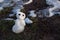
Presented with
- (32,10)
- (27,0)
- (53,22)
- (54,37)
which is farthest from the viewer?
(27,0)

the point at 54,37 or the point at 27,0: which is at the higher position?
the point at 27,0

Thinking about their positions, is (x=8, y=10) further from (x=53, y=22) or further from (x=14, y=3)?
(x=53, y=22)

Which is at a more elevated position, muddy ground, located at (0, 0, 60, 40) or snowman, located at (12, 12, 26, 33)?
snowman, located at (12, 12, 26, 33)

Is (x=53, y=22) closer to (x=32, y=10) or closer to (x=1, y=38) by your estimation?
(x=32, y=10)

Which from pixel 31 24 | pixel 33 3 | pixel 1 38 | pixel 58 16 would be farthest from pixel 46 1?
pixel 1 38

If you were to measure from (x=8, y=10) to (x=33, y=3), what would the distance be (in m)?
0.51

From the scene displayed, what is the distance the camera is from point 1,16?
3.62 meters

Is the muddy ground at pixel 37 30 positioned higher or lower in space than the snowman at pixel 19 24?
lower

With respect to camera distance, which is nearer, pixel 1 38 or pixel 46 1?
pixel 1 38

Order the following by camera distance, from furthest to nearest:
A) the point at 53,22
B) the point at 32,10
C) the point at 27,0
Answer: the point at 27,0
the point at 32,10
the point at 53,22

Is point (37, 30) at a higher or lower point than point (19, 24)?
lower

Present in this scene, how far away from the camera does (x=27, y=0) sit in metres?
4.00

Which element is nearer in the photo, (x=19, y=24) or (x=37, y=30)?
(x=19, y=24)

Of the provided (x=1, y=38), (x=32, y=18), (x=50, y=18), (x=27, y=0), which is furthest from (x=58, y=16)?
A: (x=1, y=38)
